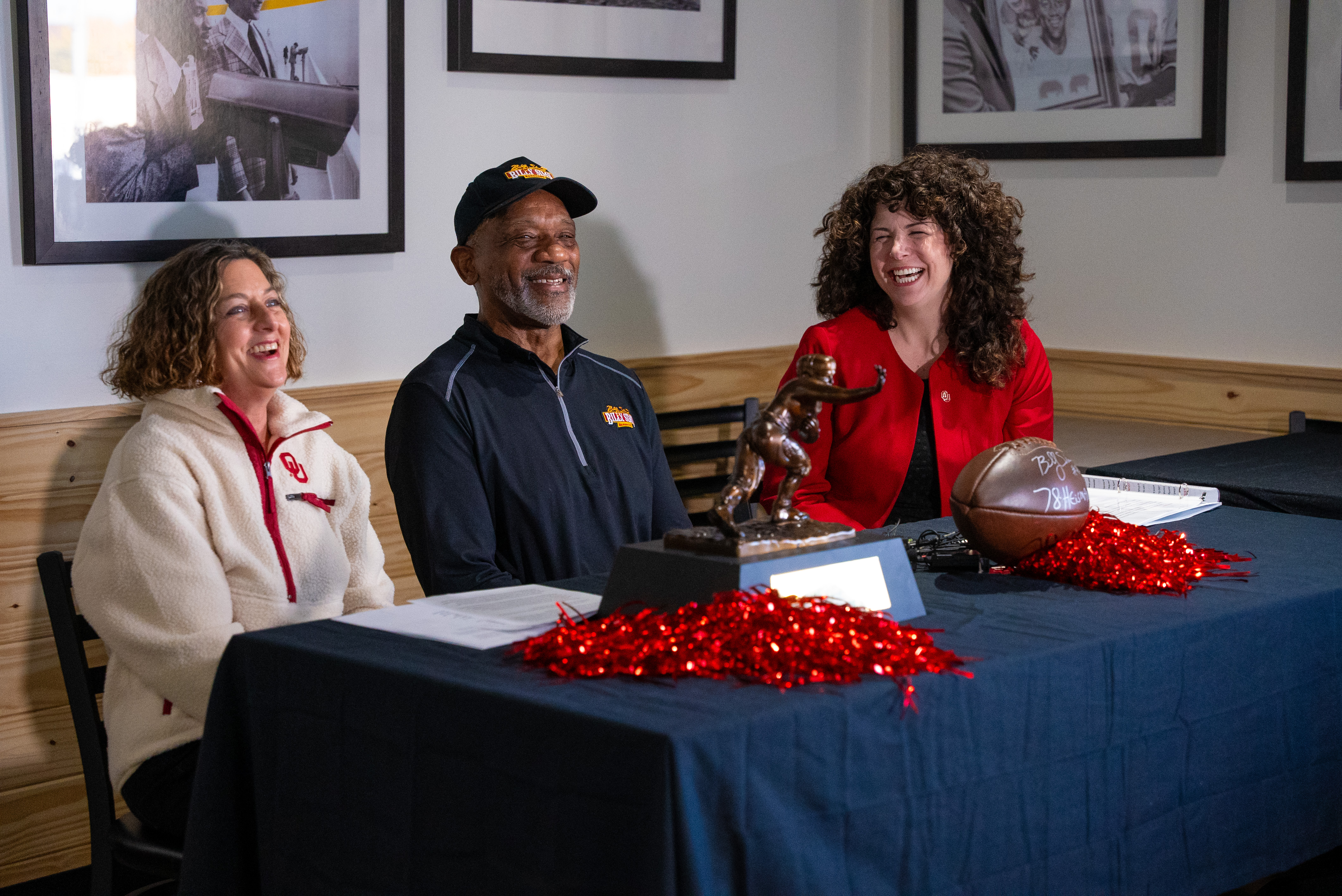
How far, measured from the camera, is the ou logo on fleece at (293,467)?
2.33 m

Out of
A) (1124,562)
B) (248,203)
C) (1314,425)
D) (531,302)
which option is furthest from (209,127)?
(1314,425)

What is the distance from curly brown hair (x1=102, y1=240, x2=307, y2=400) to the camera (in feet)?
7.57

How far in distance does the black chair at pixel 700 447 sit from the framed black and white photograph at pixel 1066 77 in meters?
1.05

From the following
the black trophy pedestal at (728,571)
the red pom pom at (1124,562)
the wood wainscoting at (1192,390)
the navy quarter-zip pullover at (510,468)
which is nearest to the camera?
the black trophy pedestal at (728,571)

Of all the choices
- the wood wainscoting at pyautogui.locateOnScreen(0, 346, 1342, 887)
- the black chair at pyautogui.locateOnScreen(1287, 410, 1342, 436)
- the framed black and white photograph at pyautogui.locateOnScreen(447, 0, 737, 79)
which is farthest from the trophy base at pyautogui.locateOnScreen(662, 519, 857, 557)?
the black chair at pyautogui.locateOnScreen(1287, 410, 1342, 436)

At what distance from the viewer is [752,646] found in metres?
1.41

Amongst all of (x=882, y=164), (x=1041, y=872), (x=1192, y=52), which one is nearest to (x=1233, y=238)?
(x=1192, y=52)

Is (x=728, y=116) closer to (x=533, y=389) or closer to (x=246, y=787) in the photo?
(x=533, y=389)

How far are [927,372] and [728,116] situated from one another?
1202mm

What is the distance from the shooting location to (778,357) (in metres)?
4.07

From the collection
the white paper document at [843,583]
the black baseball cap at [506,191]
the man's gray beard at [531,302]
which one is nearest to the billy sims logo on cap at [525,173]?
the black baseball cap at [506,191]

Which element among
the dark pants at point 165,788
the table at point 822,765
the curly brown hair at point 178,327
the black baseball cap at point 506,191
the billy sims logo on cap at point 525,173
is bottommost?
the dark pants at point 165,788

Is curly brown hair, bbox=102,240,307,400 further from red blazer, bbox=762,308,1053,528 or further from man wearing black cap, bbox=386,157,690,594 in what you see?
red blazer, bbox=762,308,1053,528
